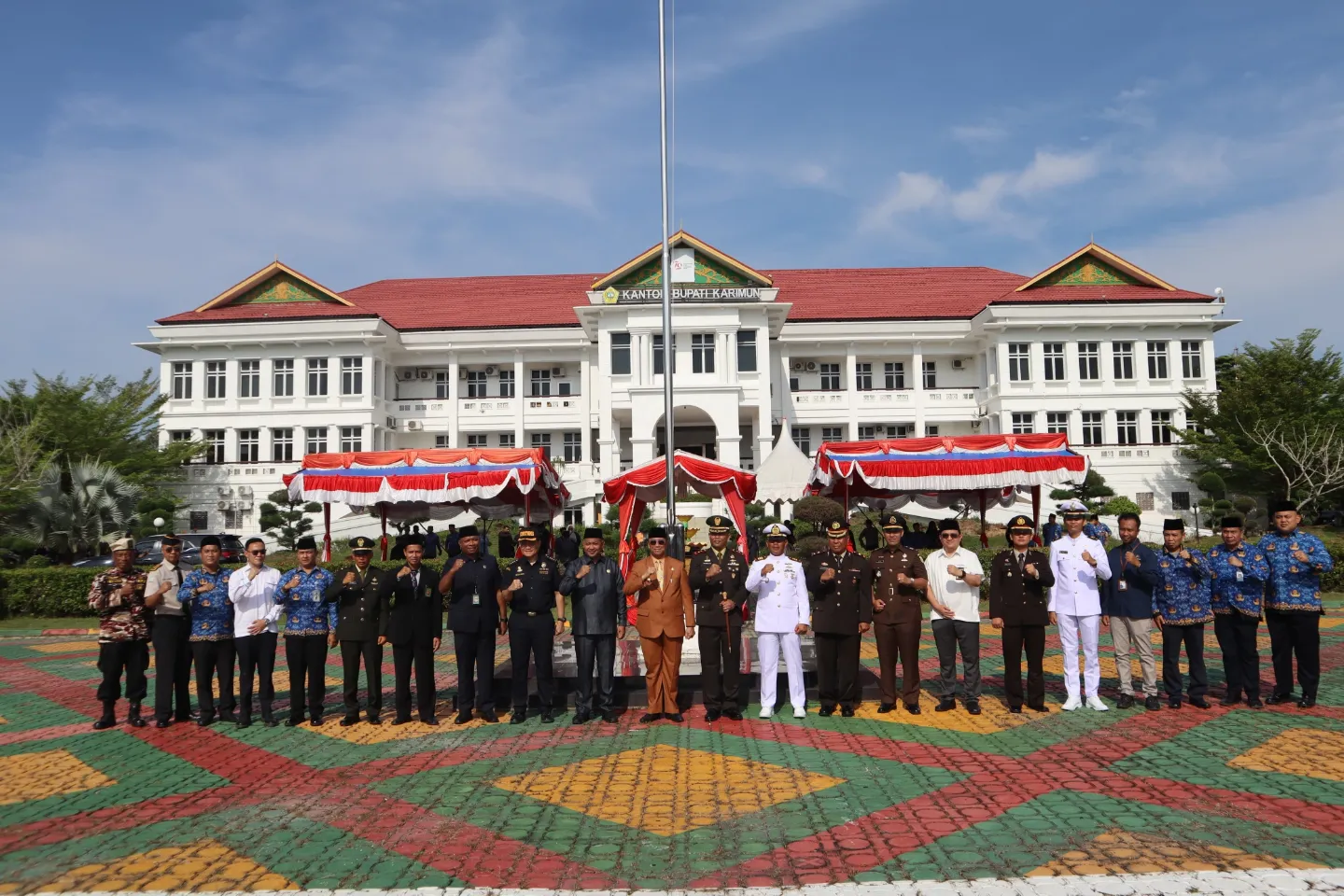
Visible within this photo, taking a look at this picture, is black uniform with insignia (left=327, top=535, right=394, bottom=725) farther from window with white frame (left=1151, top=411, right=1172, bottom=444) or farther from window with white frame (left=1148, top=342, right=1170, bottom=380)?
window with white frame (left=1148, top=342, right=1170, bottom=380)

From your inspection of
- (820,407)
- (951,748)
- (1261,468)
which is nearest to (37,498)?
(951,748)

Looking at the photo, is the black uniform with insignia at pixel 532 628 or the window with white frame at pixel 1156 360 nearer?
the black uniform with insignia at pixel 532 628

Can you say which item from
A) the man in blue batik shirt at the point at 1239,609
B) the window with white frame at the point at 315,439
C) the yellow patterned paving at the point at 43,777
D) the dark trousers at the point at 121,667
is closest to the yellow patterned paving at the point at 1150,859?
the man in blue batik shirt at the point at 1239,609

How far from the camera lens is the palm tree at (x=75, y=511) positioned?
2280 cm

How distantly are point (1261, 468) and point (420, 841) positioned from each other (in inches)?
1339

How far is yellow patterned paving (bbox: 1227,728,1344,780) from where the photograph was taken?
5957 millimetres

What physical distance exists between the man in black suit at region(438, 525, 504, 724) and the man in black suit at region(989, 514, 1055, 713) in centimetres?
458

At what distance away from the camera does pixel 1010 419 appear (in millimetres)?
37031

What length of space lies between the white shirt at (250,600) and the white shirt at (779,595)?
177 inches

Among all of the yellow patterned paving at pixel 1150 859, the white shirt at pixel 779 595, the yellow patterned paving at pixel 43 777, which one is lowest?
the yellow patterned paving at pixel 43 777

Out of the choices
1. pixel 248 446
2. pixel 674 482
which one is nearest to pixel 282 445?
pixel 248 446

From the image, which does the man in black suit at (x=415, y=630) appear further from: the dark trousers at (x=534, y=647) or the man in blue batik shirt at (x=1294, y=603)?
the man in blue batik shirt at (x=1294, y=603)

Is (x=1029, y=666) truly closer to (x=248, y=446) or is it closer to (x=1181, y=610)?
(x=1181, y=610)

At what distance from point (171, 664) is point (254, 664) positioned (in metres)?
0.77
